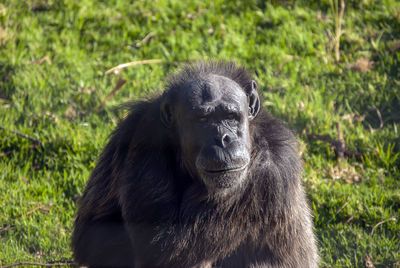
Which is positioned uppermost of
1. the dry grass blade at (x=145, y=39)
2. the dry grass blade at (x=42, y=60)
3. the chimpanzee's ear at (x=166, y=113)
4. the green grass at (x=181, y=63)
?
the chimpanzee's ear at (x=166, y=113)

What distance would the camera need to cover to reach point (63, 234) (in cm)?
607

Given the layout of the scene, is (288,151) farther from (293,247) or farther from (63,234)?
(63,234)

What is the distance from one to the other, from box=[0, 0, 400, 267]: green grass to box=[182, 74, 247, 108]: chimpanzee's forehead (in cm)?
74

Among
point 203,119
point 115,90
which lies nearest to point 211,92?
point 203,119

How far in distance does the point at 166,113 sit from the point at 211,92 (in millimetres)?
423

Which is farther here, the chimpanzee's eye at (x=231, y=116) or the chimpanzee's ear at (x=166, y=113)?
the chimpanzee's ear at (x=166, y=113)

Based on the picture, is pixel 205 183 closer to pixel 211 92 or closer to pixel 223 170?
pixel 223 170

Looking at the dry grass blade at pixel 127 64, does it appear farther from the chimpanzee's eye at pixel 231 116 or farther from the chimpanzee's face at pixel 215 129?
the chimpanzee's eye at pixel 231 116

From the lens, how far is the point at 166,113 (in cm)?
498

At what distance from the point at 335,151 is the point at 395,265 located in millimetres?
1668

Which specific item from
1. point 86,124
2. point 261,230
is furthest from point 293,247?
point 86,124

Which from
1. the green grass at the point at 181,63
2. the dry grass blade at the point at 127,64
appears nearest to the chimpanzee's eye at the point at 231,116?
the green grass at the point at 181,63

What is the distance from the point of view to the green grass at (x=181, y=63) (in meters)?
6.17

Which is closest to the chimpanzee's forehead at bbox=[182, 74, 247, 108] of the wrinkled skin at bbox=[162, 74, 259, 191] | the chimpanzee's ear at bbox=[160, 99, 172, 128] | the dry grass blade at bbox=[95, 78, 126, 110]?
the wrinkled skin at bbox=[162, 74, 259, 191]
